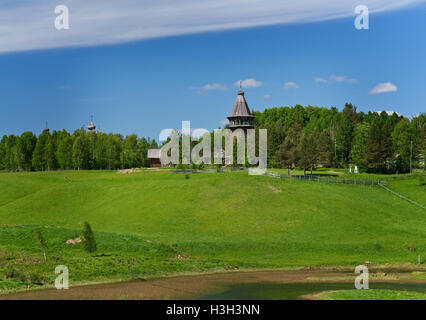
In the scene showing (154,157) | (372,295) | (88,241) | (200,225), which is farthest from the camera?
(154,157)

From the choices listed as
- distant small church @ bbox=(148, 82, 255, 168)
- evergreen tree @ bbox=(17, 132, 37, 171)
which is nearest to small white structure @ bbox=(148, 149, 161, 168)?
evergreen tree @ bbox=(17, 132, 37, 171)

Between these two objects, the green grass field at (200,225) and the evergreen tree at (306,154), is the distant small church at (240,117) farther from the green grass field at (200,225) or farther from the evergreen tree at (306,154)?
the green grass field at (200,225)

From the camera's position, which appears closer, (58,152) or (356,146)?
(356,146)

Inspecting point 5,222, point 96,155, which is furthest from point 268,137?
point 5,222

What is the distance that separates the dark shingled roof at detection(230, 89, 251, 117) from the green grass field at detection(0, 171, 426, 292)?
116 feet

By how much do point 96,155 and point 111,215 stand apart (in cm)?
8919

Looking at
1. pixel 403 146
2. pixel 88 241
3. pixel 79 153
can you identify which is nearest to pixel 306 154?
pixel 403 146

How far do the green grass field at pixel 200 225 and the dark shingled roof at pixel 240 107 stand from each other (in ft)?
116

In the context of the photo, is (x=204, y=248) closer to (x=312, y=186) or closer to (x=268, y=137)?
(x=312, y=186)

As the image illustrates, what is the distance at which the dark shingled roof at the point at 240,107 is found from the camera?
424 feet

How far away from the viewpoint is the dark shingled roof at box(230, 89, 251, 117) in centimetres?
12938

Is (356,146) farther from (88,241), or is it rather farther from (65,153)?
(88,241)

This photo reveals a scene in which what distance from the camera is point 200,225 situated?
6769 centimetres

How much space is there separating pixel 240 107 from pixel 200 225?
66986 millimetres
